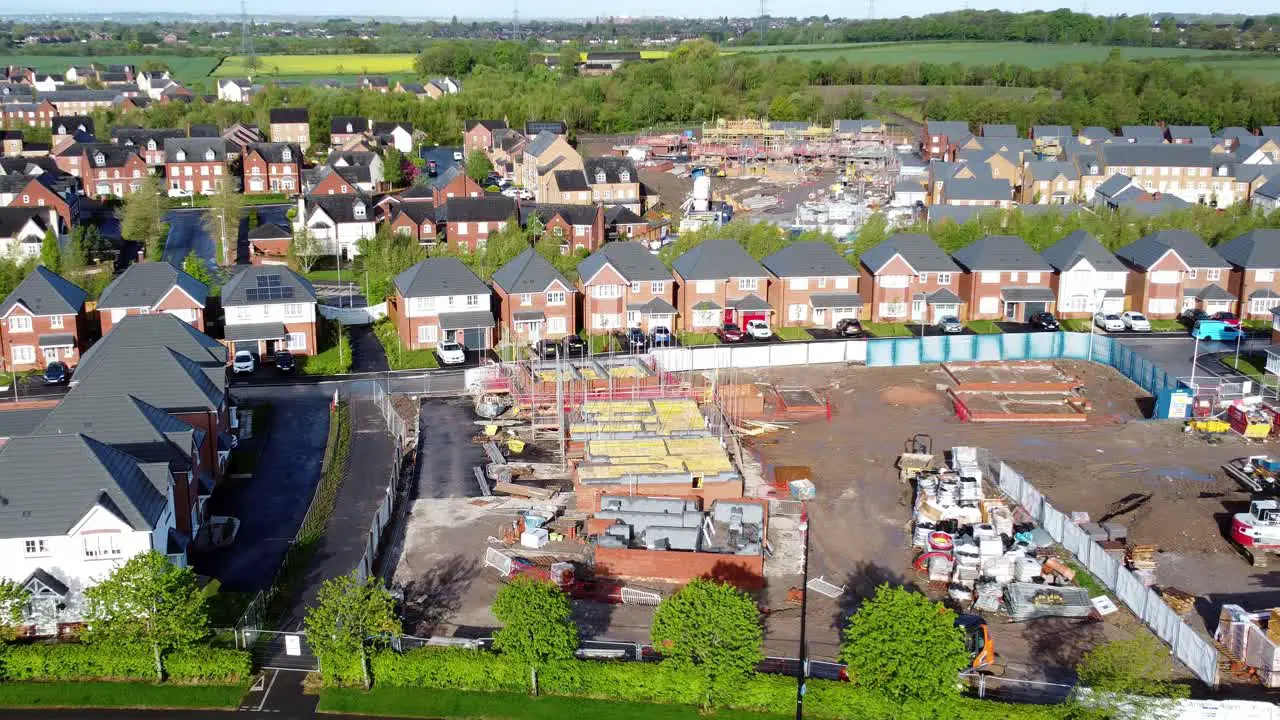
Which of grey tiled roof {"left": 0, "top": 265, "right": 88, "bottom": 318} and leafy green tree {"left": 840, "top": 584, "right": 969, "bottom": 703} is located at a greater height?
grey tiled roof {"left": 0, "top": 265, "right": 88, "bottom": 318}

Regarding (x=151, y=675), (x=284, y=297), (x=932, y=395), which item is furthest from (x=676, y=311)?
(x=151, y=675)

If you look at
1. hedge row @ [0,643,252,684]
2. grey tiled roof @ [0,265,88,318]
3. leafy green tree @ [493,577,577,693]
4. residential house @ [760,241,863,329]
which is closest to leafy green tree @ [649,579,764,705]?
leafy green tree @ [493,577,577,693]

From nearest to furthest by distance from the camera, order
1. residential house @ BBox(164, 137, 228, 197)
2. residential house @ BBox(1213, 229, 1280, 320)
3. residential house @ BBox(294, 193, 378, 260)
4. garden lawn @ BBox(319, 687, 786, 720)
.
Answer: garden lawn @ BBox(319, 687, 786, 720), residential house @ BBox(1213, 229, 1280, 320), residential house @ BBox(294, 193, 378, 260), residential house @ BBox(164, 137, 228, 197)

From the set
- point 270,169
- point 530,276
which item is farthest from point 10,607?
point 270,169

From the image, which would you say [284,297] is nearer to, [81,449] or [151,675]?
[81,449]

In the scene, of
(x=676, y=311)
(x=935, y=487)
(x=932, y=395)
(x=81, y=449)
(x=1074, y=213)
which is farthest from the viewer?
(x=1074, y=213)

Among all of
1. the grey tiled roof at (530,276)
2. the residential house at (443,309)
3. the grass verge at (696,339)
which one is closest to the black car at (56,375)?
the residential house at (443,309)

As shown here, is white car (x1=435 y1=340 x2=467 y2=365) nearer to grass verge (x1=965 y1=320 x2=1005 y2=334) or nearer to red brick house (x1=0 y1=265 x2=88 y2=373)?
red brick house (x1=0 y1=265 x2=88 y2=373)

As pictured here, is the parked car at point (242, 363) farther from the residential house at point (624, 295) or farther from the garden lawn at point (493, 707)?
the garden lawn at point (493, 707)
